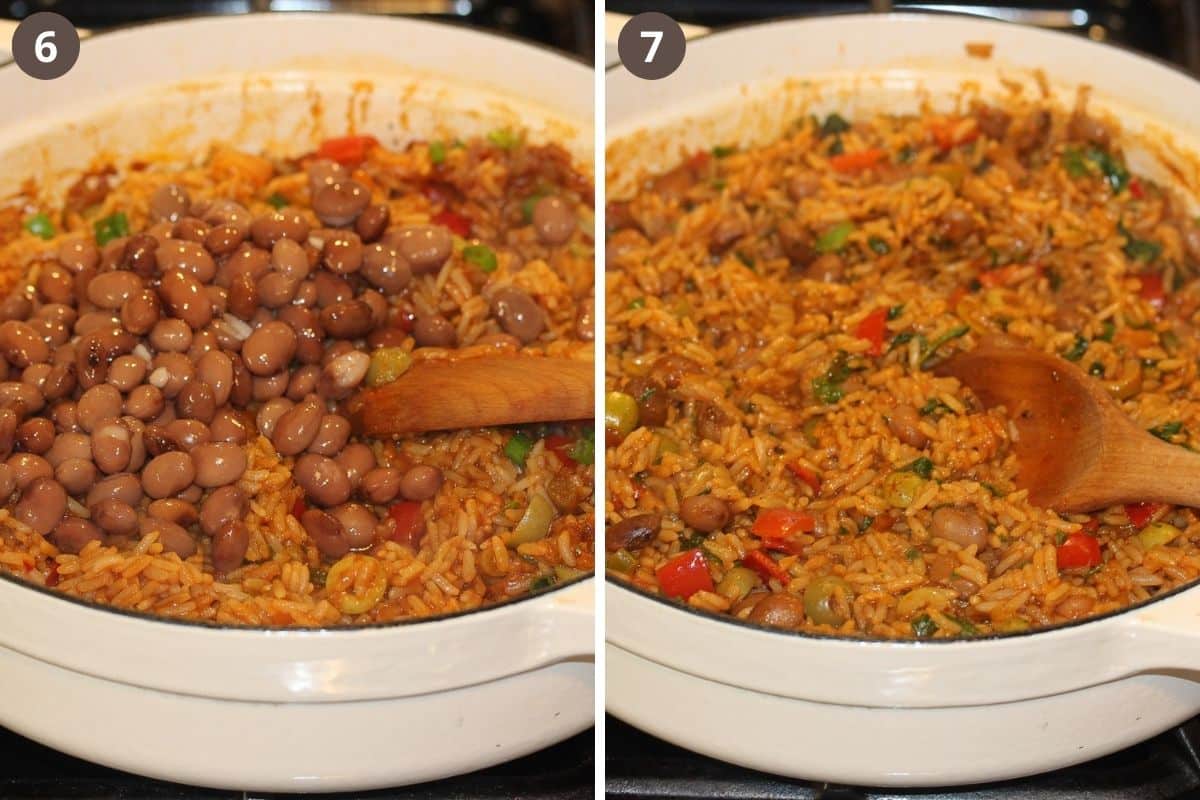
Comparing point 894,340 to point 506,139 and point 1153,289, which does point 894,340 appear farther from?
point 506,139

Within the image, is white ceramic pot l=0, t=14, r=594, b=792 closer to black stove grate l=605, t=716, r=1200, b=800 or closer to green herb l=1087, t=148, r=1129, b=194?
black stove grate l=605, t=716, r=1200, b=800

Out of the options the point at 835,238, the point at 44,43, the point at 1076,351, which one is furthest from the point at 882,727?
the point at 44,43

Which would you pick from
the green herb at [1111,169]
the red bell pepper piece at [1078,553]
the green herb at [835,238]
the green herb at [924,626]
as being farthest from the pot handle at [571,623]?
the green herb at [1111,169]

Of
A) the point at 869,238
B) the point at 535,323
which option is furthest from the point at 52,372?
the point at 869,238

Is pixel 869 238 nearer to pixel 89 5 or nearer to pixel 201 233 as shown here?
pixel 201 233

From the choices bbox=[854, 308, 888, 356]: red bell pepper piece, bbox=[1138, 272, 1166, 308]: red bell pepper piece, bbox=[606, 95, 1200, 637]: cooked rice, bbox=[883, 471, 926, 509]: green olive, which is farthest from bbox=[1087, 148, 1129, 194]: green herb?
bbox=[883, 471, 926, 509]: green olive
